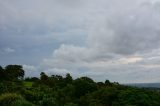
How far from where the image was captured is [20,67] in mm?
103688

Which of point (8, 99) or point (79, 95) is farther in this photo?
point (79, 95)

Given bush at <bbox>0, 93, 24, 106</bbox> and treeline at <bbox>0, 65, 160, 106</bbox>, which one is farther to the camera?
treeline at <bbox>0, 65, 160, 106</bbox>

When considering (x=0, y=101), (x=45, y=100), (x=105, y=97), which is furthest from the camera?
(x=105, y=97)

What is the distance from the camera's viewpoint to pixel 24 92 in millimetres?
59625

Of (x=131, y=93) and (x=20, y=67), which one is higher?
(x=20, y=67)

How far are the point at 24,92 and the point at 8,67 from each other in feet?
147

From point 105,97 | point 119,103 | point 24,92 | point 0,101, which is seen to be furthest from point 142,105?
point 0,101

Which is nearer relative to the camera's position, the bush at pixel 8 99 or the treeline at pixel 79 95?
the bush at pixel 8 99

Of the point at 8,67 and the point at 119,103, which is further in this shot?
the point at 8,67

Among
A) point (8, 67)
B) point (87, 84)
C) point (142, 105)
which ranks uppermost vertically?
point (8, 67)

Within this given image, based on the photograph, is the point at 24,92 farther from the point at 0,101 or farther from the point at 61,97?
the point at 0,101

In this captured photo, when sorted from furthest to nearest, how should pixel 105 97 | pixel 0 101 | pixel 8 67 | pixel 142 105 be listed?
1. pixel 8 67
2. pixel 105 97
3. pixel 142 105
4. pixel 0 101

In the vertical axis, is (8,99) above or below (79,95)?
below

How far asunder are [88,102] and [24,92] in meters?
11.4
